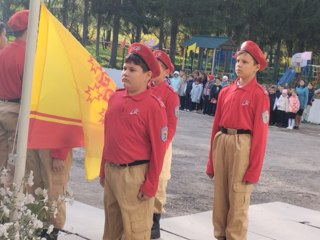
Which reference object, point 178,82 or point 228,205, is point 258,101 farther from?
point 178,82

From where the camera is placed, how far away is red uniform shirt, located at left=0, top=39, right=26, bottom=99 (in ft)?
13.8

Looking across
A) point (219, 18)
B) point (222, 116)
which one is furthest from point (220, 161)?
point (219, 18)

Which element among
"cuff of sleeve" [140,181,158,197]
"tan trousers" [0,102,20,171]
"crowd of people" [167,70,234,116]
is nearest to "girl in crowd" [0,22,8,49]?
"tan trousers" [0,102,20,171]

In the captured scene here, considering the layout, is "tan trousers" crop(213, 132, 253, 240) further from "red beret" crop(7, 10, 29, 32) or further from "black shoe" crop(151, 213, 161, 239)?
"red beret" crop(7, 10, 29, 32)

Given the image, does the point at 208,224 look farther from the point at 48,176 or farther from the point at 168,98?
the point at 48,176

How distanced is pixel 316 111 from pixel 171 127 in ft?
60.3

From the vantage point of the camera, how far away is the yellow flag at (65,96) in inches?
152

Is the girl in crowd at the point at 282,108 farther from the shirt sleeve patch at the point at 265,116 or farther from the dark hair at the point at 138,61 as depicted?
the dark hair at the point at 138,61

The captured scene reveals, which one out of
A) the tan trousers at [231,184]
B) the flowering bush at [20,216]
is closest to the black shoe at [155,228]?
the tan trousers at [231,184]

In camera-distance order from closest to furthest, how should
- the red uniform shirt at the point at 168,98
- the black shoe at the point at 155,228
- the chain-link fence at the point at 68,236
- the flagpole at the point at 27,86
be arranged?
1. the flagpole at the point at 27,86
2. the chain-link fence at the point at 68,236
3. the red uniform shirt at the point at 168,98
4. the black shoe at the point at 155,228

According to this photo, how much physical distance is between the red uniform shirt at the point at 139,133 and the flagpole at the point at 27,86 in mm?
951

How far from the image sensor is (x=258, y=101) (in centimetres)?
467

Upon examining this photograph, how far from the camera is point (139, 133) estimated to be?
150 inches

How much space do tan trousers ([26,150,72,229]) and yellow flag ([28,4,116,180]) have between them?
0.79 feet
